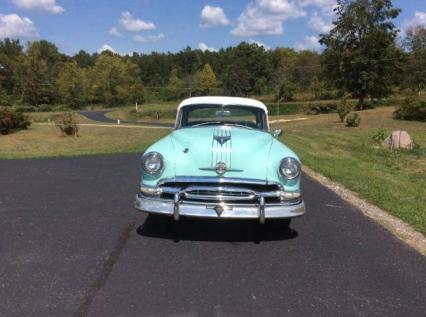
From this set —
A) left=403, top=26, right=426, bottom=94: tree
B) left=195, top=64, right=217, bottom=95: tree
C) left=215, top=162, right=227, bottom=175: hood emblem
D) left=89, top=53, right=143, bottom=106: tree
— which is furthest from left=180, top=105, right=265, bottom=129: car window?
left=195, top=64, right=217, bottom=95: tree

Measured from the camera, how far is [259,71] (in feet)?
389

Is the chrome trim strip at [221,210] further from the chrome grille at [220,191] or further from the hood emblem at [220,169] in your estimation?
the hood emblem at [220,169]

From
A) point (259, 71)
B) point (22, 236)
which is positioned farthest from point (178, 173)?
point (259, 71)

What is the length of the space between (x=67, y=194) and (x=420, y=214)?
213 inches

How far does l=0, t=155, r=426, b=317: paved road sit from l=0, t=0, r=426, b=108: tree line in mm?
37853

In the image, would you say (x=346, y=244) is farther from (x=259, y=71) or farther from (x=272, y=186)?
(x=259, y=71)

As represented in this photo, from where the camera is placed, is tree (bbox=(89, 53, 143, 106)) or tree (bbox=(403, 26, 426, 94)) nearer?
tree (bbox=(403, 26, 426, 94))

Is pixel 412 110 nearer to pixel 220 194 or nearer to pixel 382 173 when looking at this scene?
pixel 382 173

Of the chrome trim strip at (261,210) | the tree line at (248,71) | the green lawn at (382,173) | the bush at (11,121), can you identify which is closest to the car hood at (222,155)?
the chrome trim strip at (261,210)

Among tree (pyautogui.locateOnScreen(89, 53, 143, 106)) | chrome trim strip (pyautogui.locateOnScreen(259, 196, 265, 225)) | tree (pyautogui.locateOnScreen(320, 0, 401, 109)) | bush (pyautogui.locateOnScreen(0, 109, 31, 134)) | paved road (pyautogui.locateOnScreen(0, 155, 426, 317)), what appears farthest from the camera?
tree (pyautogui.locateOnScreen(89, 53, 143, 106))

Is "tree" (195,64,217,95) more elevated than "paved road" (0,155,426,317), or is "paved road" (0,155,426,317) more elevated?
"tree" (195,64,217,95)

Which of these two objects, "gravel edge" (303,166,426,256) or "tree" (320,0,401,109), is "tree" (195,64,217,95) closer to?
"tree" (320,0,401,109)

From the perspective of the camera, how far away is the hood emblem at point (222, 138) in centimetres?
554

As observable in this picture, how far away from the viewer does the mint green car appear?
16.6ft
